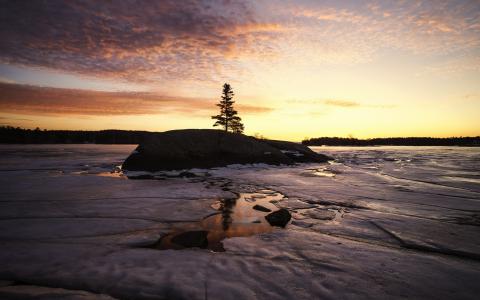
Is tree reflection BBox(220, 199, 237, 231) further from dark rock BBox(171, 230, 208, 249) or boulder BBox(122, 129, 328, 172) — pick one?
boulder BBox(122, 129, 328, 172)

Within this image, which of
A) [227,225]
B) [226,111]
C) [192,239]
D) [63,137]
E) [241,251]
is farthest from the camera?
[63,137]

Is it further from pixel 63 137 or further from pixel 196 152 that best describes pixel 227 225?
pixel 63 137

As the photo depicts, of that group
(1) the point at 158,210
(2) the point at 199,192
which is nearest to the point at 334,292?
(1) the point at 158,210

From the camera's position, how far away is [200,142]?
14.4 meters

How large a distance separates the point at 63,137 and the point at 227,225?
104780 millimetres

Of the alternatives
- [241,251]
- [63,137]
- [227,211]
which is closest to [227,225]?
[227,211]

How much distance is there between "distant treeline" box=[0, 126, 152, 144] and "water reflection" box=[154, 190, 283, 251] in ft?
219

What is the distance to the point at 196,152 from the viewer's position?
13875 mm

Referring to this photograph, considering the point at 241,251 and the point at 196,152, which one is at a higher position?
the point at 196,152

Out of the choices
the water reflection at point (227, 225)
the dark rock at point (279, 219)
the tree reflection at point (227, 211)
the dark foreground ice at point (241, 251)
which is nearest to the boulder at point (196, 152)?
the dark foreground ice at point (241, 251)

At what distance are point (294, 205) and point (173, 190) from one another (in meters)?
3.54

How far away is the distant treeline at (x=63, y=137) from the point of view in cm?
7981

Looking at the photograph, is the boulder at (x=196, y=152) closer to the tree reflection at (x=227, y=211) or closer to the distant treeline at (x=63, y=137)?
the tree reflection at (x=227, y=211)

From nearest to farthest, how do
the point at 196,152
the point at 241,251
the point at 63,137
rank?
the point at 241,251 → the point at 196,152 → the point at 63,137
